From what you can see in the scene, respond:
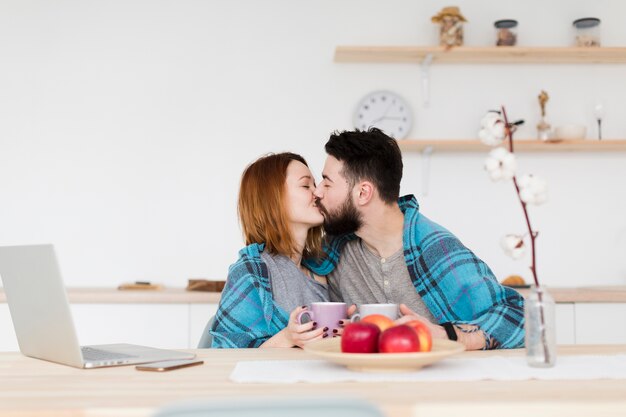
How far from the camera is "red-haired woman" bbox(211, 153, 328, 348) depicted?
203 centimetres

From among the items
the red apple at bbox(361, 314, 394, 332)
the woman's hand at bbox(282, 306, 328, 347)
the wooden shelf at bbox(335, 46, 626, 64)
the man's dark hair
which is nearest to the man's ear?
the man's dark hair

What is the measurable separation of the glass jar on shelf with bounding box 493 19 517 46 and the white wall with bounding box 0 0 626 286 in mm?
132

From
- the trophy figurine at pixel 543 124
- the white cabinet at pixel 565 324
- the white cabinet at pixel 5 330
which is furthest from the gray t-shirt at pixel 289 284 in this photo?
the trophy figurine at pixel 543 124

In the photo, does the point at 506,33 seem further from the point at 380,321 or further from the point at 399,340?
the point at 399,340

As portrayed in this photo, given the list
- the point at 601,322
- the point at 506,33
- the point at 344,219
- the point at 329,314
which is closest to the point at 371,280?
the point at 344,219

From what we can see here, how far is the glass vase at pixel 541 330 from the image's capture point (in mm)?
1386

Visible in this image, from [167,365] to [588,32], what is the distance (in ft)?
9.34

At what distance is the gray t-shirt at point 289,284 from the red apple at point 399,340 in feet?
2.65

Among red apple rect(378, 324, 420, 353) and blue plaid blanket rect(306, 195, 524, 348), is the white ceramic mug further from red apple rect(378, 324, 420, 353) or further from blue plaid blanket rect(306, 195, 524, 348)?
blue plaid blanket rect(306, 195, 524, 348)

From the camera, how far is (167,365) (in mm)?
1398

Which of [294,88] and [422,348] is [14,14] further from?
[422,348]

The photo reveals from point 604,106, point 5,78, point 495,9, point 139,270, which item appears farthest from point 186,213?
point 604,106

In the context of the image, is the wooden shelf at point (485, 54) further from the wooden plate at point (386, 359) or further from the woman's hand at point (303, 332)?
the wooden plate at point (386, 359)

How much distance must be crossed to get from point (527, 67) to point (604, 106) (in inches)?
16.2
